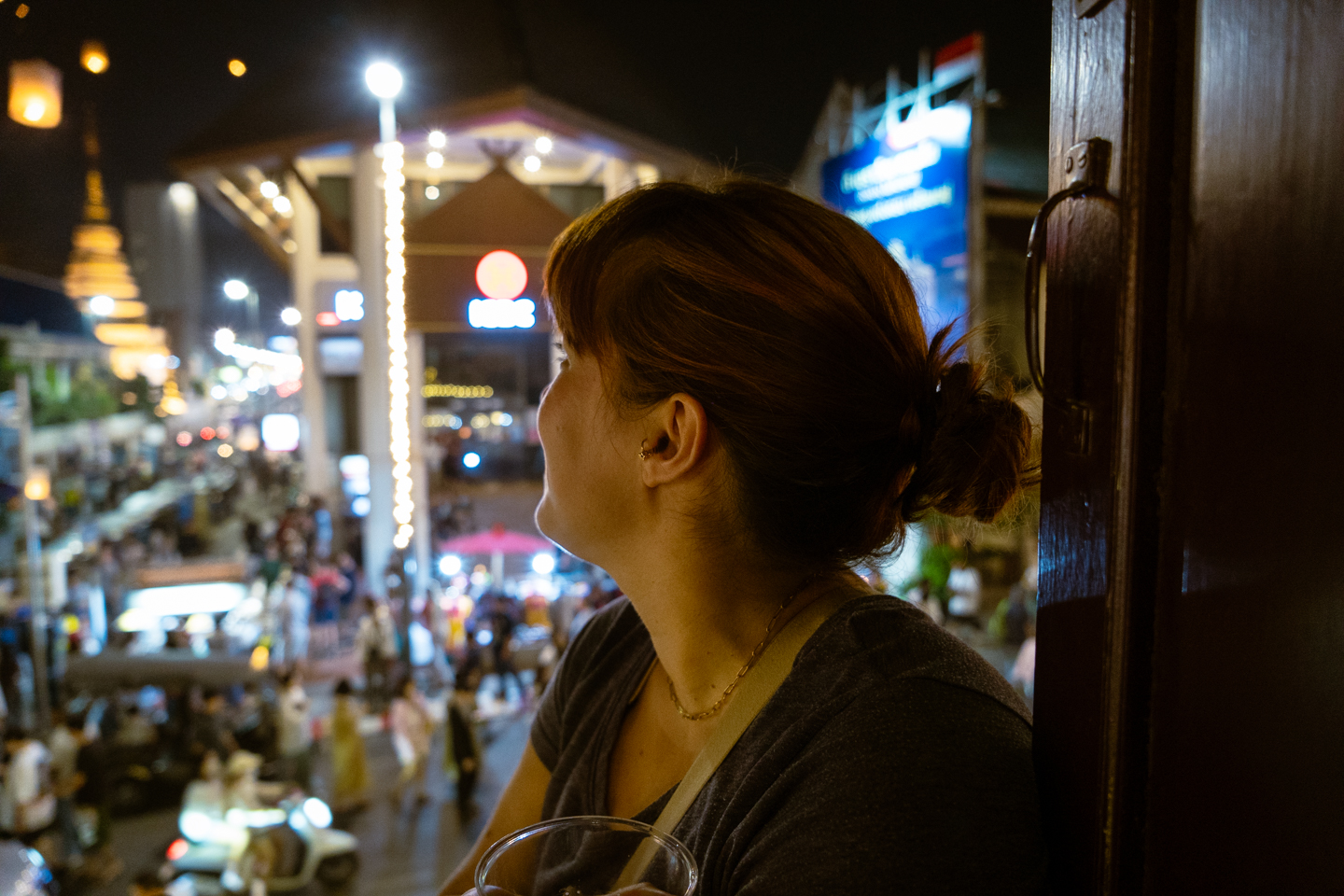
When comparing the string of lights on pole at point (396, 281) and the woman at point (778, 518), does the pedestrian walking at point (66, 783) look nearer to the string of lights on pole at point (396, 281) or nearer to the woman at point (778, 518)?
the string of lights on pole at point (396, 281)

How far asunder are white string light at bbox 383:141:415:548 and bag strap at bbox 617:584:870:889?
589 centimetres

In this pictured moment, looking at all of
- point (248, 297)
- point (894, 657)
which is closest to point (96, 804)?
point (894, 657)

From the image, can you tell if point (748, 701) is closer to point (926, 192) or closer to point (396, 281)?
point (396, 281)

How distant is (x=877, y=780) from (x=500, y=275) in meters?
5.44

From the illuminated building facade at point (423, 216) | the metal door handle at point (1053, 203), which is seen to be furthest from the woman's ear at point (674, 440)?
the illuminated building facade at point (423, 216)

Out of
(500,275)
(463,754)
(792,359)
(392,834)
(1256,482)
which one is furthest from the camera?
(500,275)

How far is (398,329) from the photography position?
676 cm

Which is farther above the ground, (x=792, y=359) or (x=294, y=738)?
(x=792, y=359)

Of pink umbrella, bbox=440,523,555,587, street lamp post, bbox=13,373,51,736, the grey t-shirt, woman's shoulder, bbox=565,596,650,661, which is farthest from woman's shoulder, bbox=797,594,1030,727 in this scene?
pink umbrella, bbox=440,523,555,587

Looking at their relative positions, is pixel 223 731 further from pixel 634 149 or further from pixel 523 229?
pixel 634 149

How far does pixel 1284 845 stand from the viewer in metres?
0.64

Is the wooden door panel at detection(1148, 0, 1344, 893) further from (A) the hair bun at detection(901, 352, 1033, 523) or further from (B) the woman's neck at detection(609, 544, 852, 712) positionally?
(B) the woman's neck at detection(609, 544, 852, 712)

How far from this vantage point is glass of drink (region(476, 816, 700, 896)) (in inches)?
→ 25.1

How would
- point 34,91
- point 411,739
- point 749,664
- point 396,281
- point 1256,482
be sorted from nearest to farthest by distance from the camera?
point 1256,482 → point 749,664 → point 34,91 → point 411,739 → point 396,281
